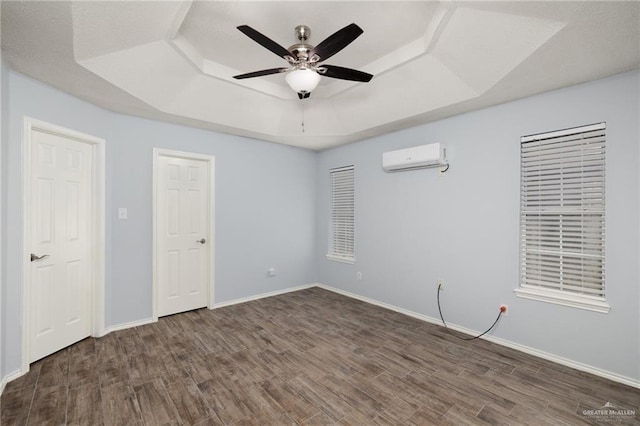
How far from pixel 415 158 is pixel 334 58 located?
154 cm

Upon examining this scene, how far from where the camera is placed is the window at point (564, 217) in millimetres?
2504

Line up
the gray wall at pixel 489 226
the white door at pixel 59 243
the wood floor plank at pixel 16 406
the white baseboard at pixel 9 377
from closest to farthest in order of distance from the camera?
the wood floor plank at pixel 16 406
the white baseboard at pixel 9 377
the gray wall at pixel 489 226
the white door at pixel 59 243

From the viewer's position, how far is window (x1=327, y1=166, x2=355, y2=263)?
4.85m

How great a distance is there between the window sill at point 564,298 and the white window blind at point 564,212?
0.03 meters

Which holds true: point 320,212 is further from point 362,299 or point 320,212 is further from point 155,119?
point 155,119

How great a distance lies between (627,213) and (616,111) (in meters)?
0.87

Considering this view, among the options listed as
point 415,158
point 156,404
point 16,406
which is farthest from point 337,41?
point 16,406

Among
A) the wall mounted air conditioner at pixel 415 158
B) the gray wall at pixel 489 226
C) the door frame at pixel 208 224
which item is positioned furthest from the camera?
the door frame at pixel 208 224

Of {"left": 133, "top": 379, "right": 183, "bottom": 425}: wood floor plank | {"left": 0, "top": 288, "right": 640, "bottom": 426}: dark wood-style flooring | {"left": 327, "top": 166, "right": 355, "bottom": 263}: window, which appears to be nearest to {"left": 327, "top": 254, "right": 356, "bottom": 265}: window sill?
{"left": 327, "top": 166, "right": 355, "bottom": 263}: window

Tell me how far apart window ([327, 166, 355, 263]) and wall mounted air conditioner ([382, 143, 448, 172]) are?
95 cm

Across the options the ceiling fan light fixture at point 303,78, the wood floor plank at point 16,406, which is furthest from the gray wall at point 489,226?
the wood floor plank at point 16,406

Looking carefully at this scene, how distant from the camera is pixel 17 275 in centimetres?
240

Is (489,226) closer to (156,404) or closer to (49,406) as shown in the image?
(156,404)

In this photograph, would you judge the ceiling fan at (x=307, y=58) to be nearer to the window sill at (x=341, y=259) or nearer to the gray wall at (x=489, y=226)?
the gray wall at (x=489, y=226)
